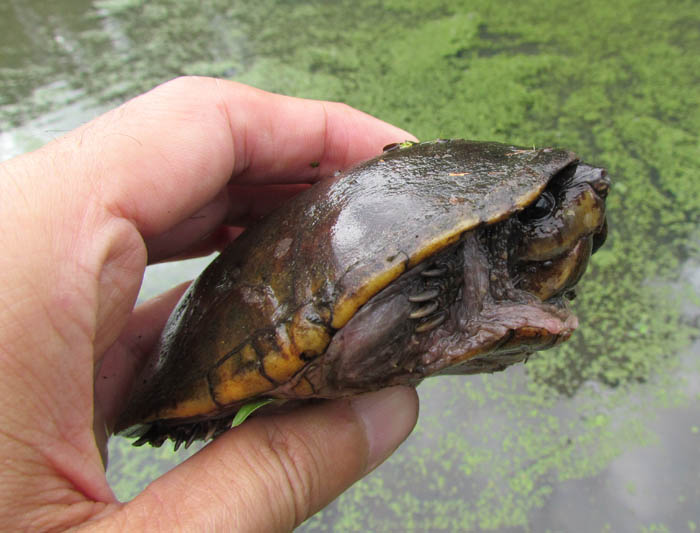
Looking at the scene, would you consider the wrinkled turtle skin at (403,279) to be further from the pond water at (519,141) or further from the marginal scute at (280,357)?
the pond water at (519,141)

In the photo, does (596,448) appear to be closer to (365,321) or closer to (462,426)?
(462,426)

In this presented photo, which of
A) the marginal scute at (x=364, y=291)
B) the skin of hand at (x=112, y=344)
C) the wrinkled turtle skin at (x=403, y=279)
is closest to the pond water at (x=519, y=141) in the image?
the skin of hand at (x=112, y=344)

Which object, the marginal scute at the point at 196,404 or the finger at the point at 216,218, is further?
the finger at the point at 216,218

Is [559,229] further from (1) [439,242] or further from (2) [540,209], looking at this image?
(1) [439,242]

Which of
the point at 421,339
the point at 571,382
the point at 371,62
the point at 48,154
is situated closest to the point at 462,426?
the point at 571,382

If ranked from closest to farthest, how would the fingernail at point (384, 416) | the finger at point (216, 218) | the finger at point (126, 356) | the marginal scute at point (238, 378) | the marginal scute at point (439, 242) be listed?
the marginal scute at point (439, 242), the marginal scute at point (238, 378), the fingernail at point (384, 416), the finger at point (126, 356), the finger at point (216, 218)

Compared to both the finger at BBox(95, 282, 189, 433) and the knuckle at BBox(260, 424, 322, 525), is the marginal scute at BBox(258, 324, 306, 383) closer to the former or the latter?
the knuckle at BBox(260, 424, 322, 525)
